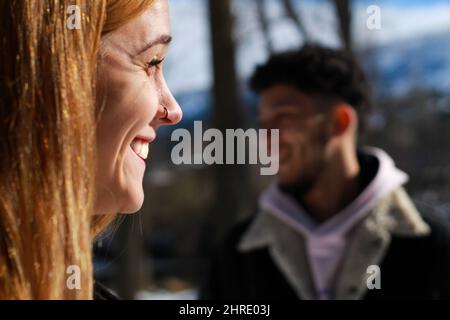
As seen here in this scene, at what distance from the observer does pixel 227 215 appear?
6297mm

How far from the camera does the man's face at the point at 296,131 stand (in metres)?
3.65

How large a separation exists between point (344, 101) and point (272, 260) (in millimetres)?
956

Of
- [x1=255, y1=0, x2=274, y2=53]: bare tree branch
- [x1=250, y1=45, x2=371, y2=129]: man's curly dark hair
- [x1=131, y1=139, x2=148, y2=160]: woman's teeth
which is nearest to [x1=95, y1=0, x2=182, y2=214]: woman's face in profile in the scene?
[x1=131, y1=139, x2=148, y2=160]: woman's teeth

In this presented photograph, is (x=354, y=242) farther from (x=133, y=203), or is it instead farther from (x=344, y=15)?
(x=344, y=15)

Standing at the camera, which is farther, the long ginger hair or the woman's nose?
the woman's nose

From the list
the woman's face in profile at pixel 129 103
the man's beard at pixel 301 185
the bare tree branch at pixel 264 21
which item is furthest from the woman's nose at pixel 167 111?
the bare tree branch at pixel 264 21

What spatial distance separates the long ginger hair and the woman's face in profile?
107 millimetres

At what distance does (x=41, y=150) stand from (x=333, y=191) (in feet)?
8.96

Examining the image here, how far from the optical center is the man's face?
12.0ft

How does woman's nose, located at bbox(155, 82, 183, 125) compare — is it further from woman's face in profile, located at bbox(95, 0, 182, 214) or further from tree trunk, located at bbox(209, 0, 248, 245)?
tree trunk, located at bbox(209, 0, 248, 245)

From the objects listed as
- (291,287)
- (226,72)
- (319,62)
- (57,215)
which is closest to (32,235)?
(57,215)

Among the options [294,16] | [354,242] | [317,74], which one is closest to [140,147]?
[354,242]

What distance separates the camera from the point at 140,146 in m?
1.37

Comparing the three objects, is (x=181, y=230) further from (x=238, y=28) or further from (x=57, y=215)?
(x=57, y=215)
